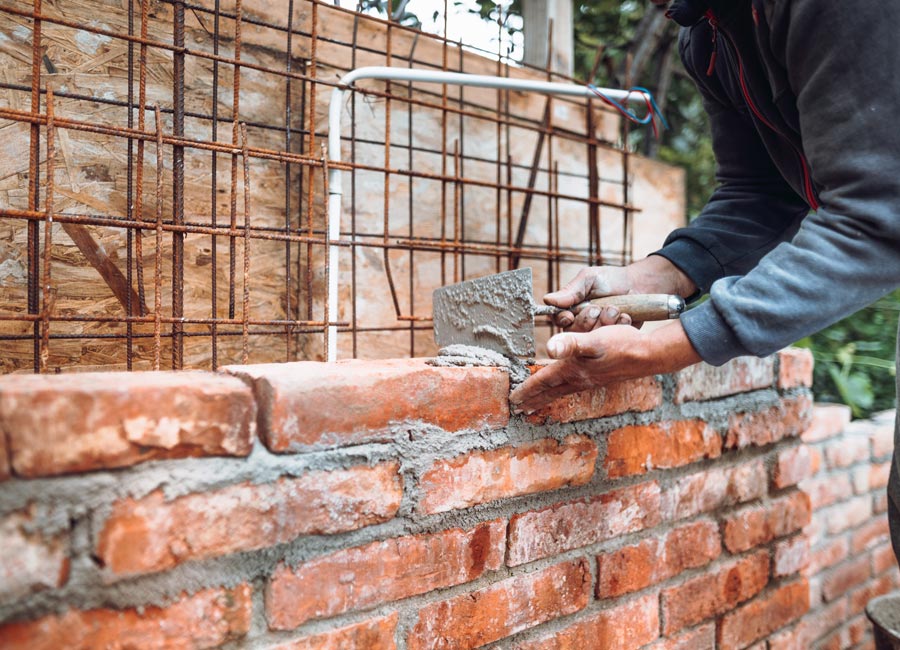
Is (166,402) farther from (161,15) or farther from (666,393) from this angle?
(161,15)

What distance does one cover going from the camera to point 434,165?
2141 mm

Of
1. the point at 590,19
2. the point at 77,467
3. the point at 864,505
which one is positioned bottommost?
the point at 864,505

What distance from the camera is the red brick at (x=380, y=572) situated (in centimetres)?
83

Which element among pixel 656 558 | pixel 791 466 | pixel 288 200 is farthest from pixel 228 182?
pixel 791 466

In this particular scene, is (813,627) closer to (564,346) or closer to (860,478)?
(860,478)

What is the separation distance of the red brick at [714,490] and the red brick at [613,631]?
18cm

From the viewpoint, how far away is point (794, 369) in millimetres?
1578

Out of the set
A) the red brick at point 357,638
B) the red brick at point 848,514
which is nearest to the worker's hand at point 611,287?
the red brick at point 357,638

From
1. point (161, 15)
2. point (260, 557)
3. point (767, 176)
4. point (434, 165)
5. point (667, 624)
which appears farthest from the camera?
point (434, 165)

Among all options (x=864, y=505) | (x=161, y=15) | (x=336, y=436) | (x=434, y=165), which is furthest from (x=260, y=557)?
(x=864, y=505)

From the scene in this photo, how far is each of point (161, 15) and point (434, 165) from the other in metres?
0.87

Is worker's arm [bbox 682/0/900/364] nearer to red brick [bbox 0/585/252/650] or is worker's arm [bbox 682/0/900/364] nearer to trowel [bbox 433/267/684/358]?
trowel [bbox 433/267/684/358]

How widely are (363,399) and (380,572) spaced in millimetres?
238

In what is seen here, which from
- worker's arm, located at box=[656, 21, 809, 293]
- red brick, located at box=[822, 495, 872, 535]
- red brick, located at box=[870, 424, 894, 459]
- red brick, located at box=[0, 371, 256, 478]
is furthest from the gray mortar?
red brick, located at box=[870, 424, 894, 459]
